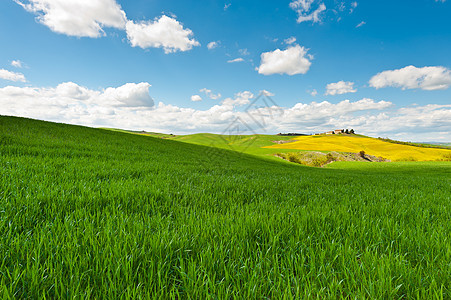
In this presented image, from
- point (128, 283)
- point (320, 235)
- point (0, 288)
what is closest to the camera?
point (0, 288)

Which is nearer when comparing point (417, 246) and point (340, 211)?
point (417, 246)

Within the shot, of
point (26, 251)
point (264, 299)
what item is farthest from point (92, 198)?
point (264, 299)

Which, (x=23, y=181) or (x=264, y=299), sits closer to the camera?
(x=264, y=299)

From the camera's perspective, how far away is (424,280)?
1498 mm

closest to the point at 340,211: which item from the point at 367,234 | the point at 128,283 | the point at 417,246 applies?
the point at 367,234

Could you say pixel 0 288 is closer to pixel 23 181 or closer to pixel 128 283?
pixel 128 283

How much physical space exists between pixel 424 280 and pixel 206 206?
2.56 metres

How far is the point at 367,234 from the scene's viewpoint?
228 cm

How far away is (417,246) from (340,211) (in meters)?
1.05

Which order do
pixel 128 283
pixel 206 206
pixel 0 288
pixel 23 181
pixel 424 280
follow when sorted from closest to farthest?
pixel 0 288
pixel 128 283
pixel 424 280
pixel 206 206
pixel 23 181

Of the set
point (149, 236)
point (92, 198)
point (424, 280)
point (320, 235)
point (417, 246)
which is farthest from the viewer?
point (92, 198)

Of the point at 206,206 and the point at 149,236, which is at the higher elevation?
the point at 149,236

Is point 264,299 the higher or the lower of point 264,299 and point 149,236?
the lower

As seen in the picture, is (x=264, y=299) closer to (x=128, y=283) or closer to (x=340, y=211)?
(x=128, y=283)
